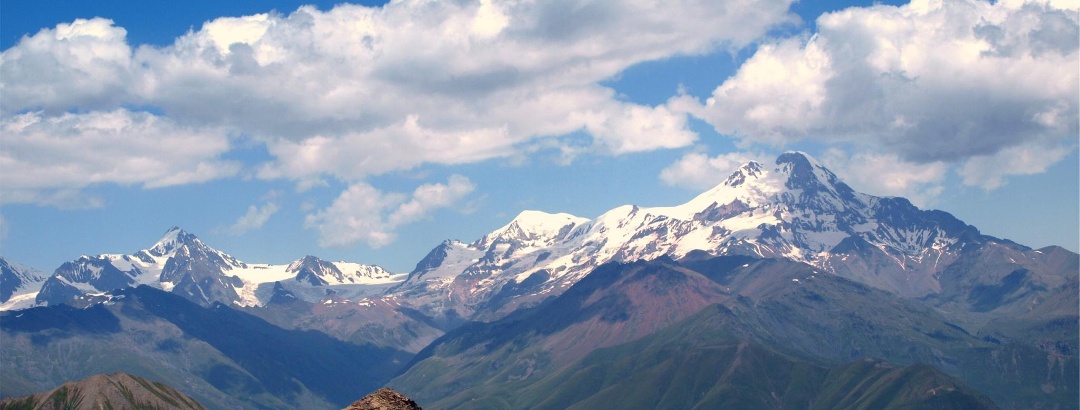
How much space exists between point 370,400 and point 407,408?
1652 millimetres

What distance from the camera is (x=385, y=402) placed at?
161ft

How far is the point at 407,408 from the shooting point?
4872cm

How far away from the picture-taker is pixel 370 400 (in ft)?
161

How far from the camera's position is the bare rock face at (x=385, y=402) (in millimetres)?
48688

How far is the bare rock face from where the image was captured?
160 ft
